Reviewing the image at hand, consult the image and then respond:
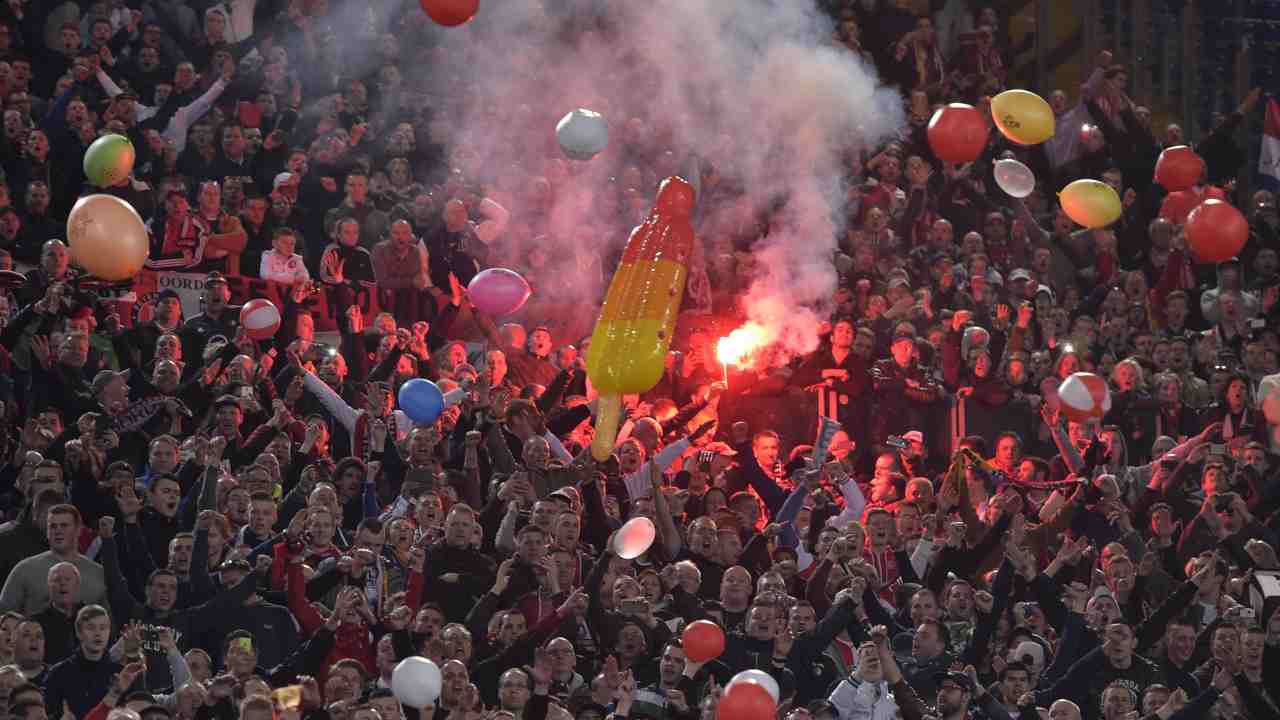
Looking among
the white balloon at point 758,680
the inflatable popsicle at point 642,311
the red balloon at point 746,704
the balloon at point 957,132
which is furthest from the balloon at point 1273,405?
the red balloon at point 746,704

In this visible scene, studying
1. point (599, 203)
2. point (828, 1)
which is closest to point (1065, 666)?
point (599, 203)

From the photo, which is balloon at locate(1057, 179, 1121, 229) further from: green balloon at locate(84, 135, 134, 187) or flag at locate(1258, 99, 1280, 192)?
green balloon at locate(84, 135, 134, 187)

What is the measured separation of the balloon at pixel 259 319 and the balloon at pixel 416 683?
111 inches

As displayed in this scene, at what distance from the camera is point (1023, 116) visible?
15016 millimetres

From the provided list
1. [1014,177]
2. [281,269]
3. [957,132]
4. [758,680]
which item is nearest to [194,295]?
[281,269]

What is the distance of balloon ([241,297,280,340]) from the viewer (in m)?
12.6

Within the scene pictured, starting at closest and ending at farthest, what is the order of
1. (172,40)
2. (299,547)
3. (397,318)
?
(299,547) < (397,318) < (172,40)

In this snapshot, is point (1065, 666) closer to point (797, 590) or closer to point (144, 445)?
point (797, 590)

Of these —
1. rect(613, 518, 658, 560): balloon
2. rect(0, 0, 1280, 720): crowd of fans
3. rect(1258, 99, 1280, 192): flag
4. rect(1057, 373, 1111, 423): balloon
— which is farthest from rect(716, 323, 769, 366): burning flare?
rect(1258, 99, 1280, 192): flag

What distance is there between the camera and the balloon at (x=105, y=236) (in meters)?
12.0

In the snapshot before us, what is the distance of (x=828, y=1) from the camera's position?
17.1m

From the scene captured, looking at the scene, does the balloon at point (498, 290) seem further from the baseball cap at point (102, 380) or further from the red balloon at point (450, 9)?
the baseball cap at point (102, 380)

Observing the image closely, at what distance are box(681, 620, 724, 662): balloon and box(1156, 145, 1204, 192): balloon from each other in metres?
6.56

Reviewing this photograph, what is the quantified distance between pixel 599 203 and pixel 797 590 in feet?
12.4
